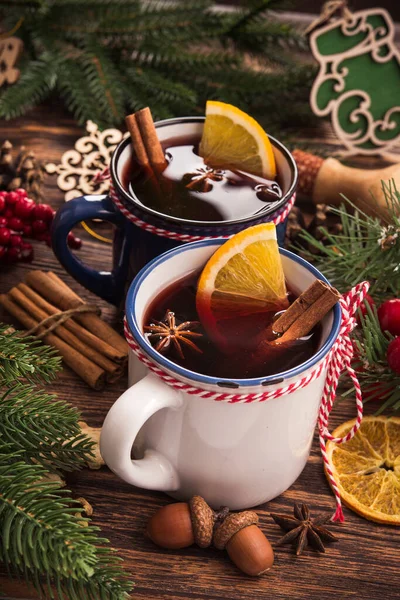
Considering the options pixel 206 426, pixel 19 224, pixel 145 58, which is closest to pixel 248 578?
pixel 206 426

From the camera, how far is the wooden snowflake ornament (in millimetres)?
1413

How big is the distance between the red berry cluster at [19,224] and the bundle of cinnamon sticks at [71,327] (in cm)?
5

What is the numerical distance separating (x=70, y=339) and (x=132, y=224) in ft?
0.66

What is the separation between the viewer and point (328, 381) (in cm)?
98

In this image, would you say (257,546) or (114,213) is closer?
(257,546)

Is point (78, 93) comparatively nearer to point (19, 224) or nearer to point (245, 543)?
point (19, 224)

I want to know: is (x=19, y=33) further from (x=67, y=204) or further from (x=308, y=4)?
(x=308, y=4)

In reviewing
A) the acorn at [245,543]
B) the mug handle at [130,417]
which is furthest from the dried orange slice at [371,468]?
the mug handle at [130,417]

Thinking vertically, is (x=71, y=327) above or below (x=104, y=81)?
below

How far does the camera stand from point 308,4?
95.8 inches

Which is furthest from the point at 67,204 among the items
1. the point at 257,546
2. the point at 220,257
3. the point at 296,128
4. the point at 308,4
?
the point at 308,4

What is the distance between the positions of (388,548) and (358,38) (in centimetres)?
94

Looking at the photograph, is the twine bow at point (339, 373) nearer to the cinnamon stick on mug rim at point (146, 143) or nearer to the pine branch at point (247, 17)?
the cinnamon stick on mug rim at point (146, 143)

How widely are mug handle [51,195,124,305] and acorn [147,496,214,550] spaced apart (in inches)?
14.8
